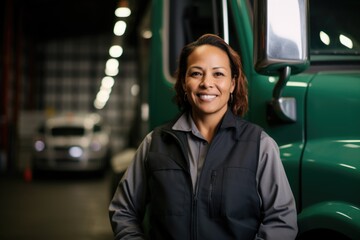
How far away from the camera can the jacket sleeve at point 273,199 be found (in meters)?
1.96

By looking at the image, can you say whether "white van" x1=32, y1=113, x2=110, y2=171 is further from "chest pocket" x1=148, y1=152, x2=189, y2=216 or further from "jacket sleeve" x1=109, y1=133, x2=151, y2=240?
"chest pocket" x1=148, y1=152, x2=189, y2=216

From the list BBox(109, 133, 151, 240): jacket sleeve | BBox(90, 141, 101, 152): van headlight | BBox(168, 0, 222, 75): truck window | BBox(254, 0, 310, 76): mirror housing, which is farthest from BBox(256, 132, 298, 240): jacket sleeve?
BBox(90, 141, 101, 152): van headlight

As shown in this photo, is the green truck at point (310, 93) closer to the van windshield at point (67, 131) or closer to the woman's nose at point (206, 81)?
the woman's nose at point (206, 81)

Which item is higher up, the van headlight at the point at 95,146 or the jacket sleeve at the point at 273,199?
the jacket sleeve at the point at 273,199

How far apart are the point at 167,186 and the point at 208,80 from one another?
0.44 m

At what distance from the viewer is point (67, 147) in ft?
43.5

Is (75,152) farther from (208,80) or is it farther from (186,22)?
(208,80)

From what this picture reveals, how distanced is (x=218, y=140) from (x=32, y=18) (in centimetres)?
2232

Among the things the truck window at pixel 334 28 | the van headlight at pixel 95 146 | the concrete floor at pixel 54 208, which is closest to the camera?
the truck window at pixel 334 28

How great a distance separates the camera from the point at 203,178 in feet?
6.51

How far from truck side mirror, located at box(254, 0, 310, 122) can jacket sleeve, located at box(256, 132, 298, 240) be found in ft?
1.04

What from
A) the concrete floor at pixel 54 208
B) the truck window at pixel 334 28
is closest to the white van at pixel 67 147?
the concrete floor at pixel 54 208

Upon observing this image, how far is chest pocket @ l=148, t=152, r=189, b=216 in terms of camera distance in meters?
1.98

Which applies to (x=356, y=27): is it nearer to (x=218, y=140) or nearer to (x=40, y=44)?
(x=218, y=140)
